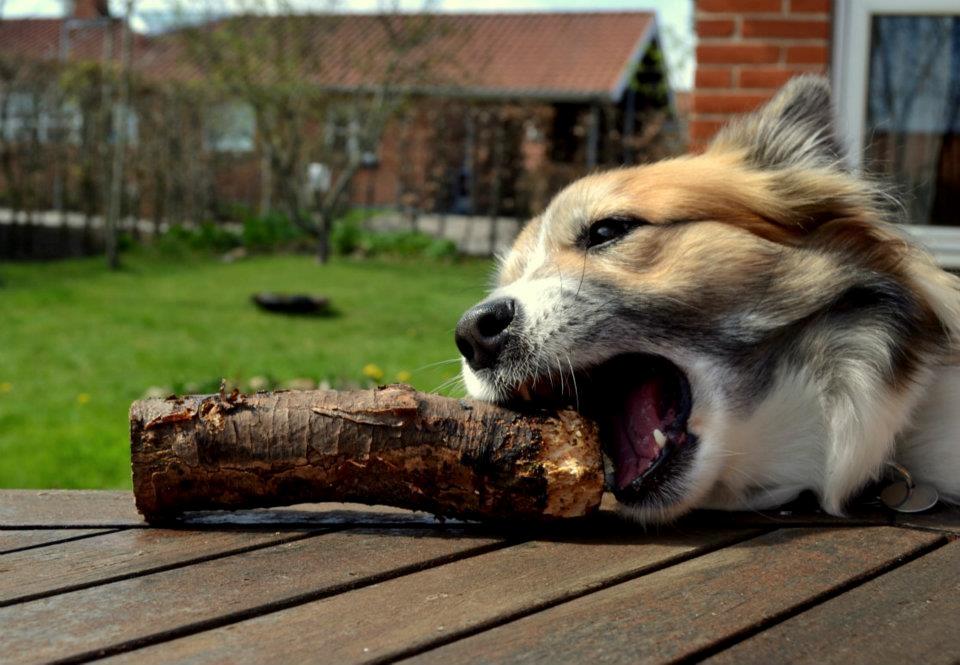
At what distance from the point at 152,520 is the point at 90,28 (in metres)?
35.1

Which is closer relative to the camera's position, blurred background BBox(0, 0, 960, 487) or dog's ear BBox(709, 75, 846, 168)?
dog's ear BBox(709, 75, 846, 168)

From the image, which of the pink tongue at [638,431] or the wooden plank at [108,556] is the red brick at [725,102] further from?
the wooden plank at [108,556]

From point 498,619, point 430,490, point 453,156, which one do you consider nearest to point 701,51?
point 430,490

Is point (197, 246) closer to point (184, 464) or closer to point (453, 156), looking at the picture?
point (453, 156)

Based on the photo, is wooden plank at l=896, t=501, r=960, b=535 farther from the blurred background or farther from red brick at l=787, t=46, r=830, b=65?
red brick at l=787, t=46, r=830, b=65

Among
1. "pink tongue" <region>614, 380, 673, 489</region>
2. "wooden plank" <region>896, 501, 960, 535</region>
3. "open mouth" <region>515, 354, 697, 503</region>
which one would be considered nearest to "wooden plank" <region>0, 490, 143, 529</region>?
"open mouth" <region>515, 354, 697, 503</region>

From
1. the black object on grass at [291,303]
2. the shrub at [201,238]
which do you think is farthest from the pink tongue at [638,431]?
the shrub at [201,238]

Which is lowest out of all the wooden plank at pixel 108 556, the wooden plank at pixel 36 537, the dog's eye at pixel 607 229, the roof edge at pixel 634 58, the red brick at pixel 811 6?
the wooden plank at pixel 36 537

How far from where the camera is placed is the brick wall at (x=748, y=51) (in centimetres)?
548

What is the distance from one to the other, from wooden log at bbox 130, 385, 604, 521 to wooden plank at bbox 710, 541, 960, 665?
555mm

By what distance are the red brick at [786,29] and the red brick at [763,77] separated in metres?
0.16

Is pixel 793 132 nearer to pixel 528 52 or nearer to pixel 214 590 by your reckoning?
pixel 214 590

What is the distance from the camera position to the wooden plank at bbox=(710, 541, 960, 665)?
4.83ft

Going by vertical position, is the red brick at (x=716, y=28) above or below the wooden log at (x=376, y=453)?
above
